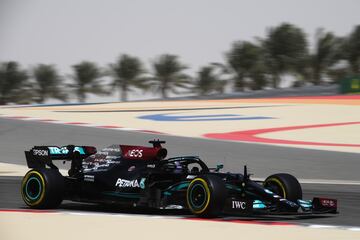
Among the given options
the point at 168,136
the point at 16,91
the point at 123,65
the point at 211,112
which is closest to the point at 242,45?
the point at 123,65

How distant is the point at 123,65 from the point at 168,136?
1817 inches

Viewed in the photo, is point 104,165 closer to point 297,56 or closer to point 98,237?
point 98,237

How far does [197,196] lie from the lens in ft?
29.8

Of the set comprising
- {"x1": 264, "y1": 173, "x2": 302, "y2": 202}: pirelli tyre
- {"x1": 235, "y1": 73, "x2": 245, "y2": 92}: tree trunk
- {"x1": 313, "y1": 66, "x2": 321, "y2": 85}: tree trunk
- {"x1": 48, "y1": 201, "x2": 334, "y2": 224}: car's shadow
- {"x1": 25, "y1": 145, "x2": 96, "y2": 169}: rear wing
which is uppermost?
{"x1": 313, "y1": 66, "x2": 321, "y2": 85}: tree trunk

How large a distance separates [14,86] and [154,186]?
51712mm

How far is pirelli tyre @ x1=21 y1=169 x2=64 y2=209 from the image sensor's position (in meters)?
9.86

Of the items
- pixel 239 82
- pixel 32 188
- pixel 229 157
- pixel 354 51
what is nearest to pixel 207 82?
pixel 239 82

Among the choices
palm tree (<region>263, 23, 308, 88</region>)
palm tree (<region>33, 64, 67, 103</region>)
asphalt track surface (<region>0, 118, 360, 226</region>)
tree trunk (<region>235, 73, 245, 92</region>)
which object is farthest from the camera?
palm tree (<region>263, 23, 308, 88</region>)

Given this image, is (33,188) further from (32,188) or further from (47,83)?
(47,83)

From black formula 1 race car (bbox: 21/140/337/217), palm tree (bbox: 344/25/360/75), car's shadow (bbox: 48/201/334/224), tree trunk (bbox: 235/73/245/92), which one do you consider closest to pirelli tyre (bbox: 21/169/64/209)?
black formula 1 race car (bbox: 21/140/337/217)

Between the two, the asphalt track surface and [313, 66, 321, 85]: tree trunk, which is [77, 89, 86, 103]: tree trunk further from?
the asphalt track surface

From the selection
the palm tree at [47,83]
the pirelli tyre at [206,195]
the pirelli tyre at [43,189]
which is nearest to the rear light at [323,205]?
the pirelli tyre at [206,195]

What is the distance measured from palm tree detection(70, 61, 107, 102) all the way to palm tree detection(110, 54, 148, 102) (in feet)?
5.34

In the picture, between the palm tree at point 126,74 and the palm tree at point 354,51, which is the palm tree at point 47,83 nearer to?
the palm tree at point 126,74
